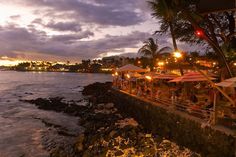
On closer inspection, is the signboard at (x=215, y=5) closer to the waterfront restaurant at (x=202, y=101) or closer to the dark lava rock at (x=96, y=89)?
the waterfront restaurant at (x=202, y=101)

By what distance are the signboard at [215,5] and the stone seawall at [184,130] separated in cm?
546

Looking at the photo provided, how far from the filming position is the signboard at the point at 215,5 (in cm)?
934

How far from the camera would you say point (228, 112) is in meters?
14.5

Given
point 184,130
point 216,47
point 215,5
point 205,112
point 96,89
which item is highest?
point 215,5

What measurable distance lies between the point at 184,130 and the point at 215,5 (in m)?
8.39

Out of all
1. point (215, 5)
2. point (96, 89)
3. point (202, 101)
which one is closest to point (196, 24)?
point (202, 101)

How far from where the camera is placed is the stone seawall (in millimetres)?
12536

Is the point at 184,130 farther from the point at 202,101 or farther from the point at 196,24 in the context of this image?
the point at 196,24

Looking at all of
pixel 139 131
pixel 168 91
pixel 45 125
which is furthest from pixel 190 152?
pixel 45 125

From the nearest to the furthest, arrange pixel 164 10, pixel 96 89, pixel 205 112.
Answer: pixel 205 112 < pixel 164 10 < pixel 96 89

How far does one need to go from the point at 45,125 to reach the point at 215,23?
18.5 m

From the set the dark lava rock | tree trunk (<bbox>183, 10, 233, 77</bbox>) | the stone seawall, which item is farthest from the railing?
the dark lava rock

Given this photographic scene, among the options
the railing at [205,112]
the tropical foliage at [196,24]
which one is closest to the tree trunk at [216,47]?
the tropical foliage at [196,24]

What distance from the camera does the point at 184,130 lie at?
52.9ft
